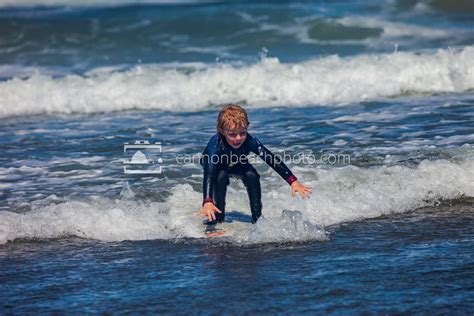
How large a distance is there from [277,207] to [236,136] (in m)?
1.17

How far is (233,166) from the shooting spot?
6754 mm

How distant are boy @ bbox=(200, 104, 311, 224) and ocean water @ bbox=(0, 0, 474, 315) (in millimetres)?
274

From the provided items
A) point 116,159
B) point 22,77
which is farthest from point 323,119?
point 22,77

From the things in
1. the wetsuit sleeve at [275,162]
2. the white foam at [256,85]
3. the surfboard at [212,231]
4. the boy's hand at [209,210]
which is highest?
the white foam at [256,85]

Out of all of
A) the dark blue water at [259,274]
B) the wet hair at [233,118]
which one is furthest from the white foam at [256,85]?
the dark blue water at [259,274]

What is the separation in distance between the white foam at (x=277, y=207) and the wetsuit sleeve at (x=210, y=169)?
40cm

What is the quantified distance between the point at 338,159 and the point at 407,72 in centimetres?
630

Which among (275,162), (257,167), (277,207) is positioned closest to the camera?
(275,162)

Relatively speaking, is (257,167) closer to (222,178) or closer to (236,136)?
(222,178)

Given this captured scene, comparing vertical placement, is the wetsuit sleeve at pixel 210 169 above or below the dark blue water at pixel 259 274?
above

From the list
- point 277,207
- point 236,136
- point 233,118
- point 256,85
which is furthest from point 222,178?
point 256,85

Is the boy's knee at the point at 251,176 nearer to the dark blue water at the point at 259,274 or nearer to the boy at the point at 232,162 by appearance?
the boy at the point at 232,162

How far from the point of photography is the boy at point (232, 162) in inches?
254

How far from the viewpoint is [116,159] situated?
9.65m
